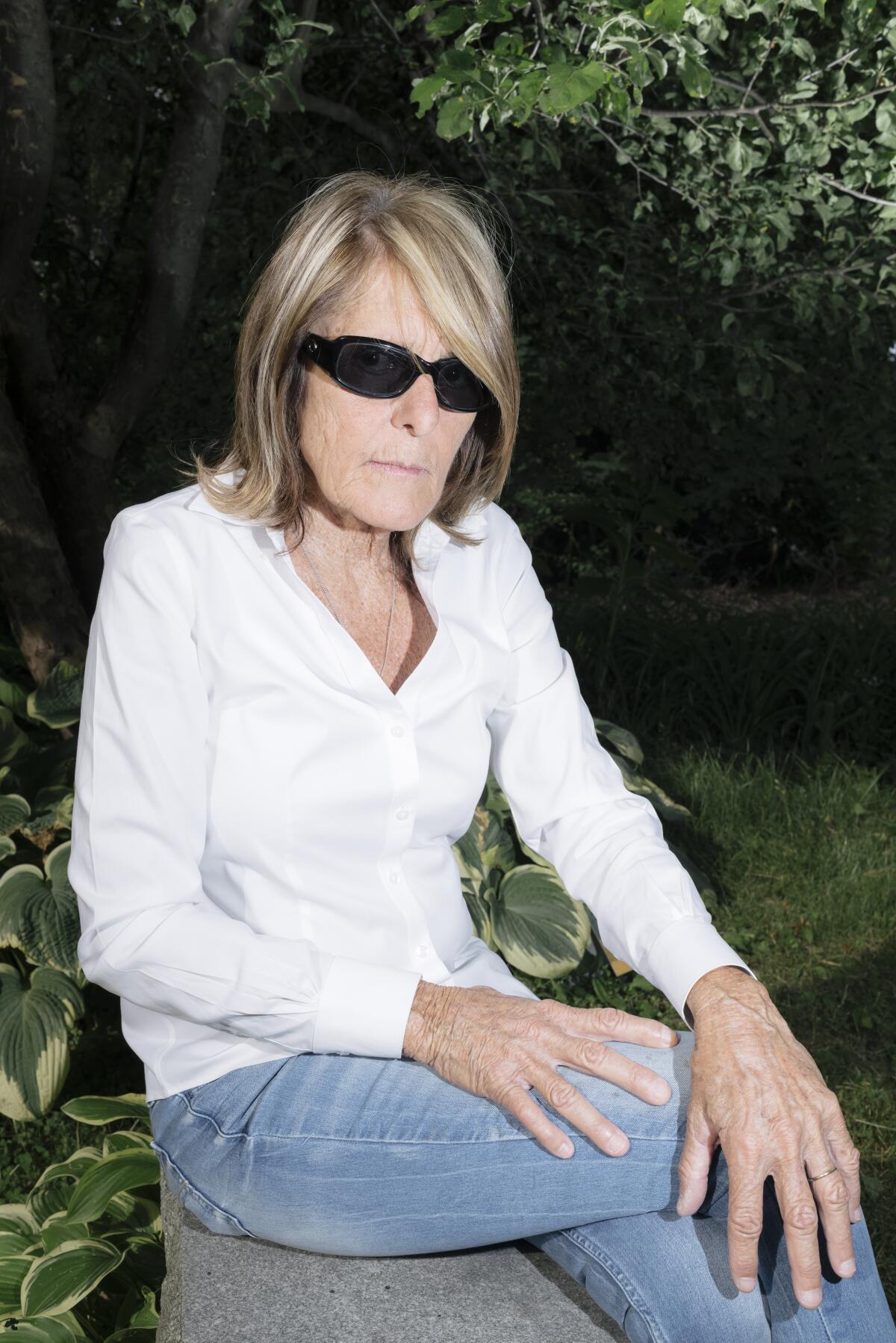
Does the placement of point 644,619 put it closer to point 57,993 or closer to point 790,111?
point 790,111

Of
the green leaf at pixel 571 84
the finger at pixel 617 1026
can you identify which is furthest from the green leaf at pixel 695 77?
the finger at pixel 617 1026

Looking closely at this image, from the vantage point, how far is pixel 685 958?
5.73ft

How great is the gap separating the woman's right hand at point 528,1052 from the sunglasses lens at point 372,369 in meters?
0.83

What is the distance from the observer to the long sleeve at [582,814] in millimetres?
1785

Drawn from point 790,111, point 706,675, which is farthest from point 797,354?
point 790,111

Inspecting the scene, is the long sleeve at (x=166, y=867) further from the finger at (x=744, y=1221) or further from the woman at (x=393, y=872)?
the finger at (x=744, y=1221)

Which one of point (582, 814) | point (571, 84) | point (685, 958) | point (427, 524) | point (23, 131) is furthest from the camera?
point (23, 131)

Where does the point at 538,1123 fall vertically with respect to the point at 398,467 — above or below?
below

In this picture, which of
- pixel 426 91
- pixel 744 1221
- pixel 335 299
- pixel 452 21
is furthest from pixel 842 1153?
pixel 452 21

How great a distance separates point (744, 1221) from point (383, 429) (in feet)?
3.74

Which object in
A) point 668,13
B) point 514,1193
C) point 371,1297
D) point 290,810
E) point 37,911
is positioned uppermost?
point 668,13

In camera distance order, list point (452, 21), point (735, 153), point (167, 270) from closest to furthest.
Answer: point (452, 21) → point (735, 153) → point (167, 270)

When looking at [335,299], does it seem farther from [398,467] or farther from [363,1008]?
[363,1008]

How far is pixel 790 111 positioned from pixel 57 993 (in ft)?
11.0
